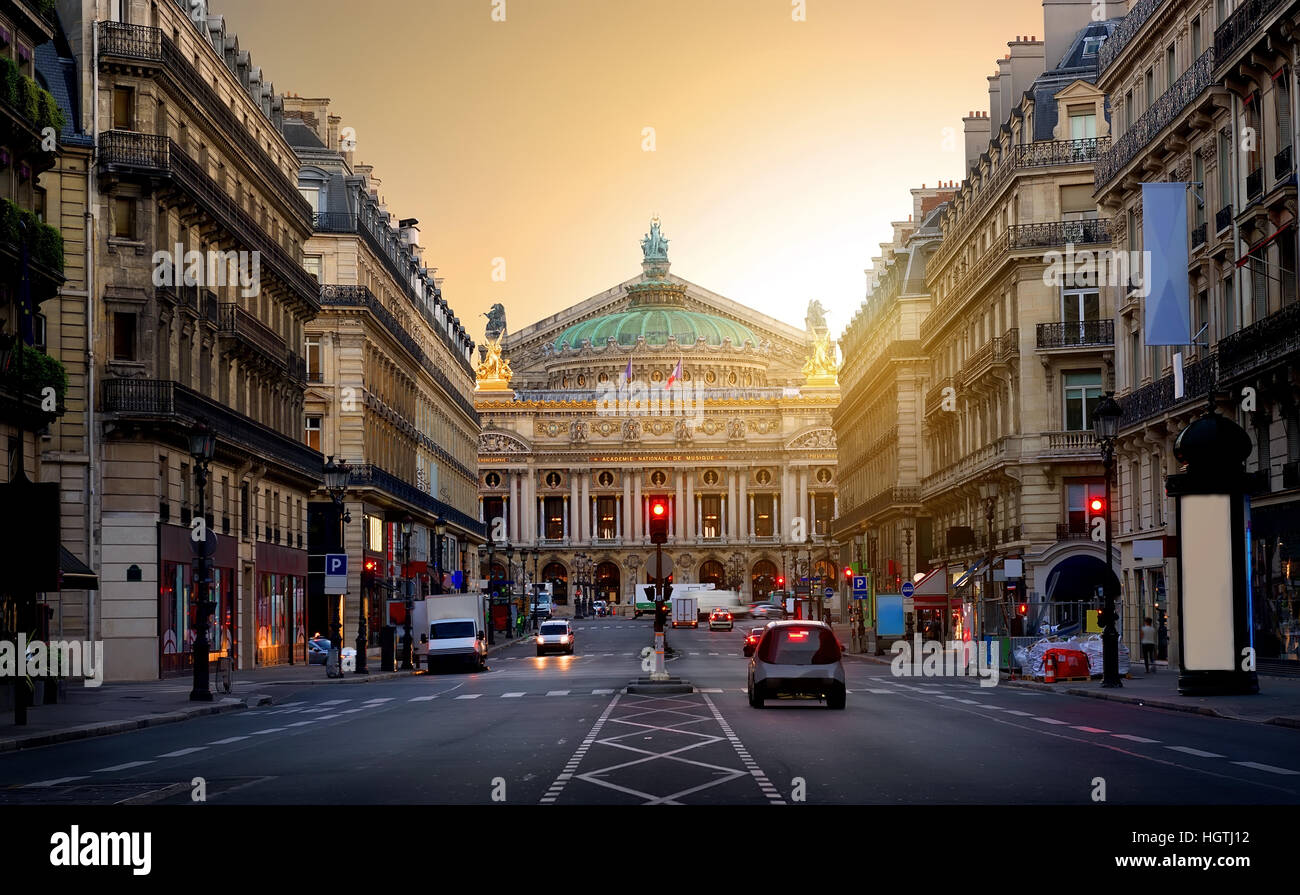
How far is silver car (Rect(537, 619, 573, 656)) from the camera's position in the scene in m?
80.5

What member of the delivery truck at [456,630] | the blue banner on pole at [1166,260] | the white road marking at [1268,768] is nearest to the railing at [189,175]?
the delivery truck at [456,630]

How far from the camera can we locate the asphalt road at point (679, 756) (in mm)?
17109

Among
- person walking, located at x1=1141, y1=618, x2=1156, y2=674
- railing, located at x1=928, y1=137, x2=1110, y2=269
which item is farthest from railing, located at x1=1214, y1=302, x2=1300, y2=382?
railing, located at x1=928, y1=137, x2=1110, y2=269

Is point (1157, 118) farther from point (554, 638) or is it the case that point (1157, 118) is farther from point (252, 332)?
point (554, 638)

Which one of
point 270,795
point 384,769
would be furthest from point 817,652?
point 270,795

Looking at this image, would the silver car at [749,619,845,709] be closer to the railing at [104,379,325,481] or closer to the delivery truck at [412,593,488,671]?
the railing at [104,379,325,481]

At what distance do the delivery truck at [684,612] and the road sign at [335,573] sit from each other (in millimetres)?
97599

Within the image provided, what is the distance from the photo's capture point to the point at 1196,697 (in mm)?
33188

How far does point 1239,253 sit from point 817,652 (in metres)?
17.3

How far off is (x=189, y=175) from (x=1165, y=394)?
27299mm

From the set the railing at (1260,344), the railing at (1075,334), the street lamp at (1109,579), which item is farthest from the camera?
the railing at (1075,334)

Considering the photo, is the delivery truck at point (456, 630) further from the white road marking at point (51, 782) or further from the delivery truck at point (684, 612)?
the delivery truck at point (684, 612)

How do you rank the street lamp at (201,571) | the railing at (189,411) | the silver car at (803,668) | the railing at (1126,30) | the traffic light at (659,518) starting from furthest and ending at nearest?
the railing at (1126,30), the railing at (189,411), the street lamp at (201,571), the traffic light at (659,518), the silver car at (803,668)

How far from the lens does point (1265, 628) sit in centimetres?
4231
